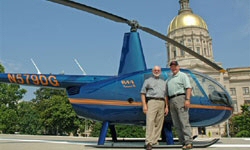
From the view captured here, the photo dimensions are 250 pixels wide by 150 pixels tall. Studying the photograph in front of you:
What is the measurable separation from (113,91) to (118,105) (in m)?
0.37

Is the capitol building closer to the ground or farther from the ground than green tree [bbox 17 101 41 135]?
farther from the ground

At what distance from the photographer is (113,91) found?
621cm

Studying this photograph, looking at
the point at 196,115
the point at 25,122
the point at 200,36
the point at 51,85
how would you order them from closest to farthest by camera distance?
the point at 196,115 → the point at 51,85 → the point at 25,122 → the point at 200,36

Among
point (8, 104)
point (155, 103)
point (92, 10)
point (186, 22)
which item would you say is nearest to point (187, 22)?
point (186, 22)

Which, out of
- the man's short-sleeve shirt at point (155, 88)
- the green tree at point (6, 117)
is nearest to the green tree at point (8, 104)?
the green tree at point (6, 117)

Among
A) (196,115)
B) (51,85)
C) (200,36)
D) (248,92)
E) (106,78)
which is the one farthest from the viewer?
(200,36)

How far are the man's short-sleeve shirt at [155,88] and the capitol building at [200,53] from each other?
52.6 meters

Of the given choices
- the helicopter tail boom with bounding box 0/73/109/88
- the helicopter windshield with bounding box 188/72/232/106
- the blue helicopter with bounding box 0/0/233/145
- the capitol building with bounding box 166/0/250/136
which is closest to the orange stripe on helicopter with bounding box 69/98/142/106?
the blue helicopter with bounding box 0/0/233/145

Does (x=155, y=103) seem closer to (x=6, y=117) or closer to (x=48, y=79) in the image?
(x=48, y=79)

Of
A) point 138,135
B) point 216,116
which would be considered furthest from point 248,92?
point 216,116

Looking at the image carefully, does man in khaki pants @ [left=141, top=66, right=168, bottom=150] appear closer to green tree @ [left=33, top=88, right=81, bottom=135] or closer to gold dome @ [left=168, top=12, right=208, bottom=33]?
green tree @ [left=33, top=88, right=81, bottom=135]

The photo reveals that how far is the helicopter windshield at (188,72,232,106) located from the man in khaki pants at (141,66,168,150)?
1.55 meters

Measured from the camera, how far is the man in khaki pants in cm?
471

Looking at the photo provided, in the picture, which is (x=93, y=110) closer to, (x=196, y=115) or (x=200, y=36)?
(x=196, y=115)
